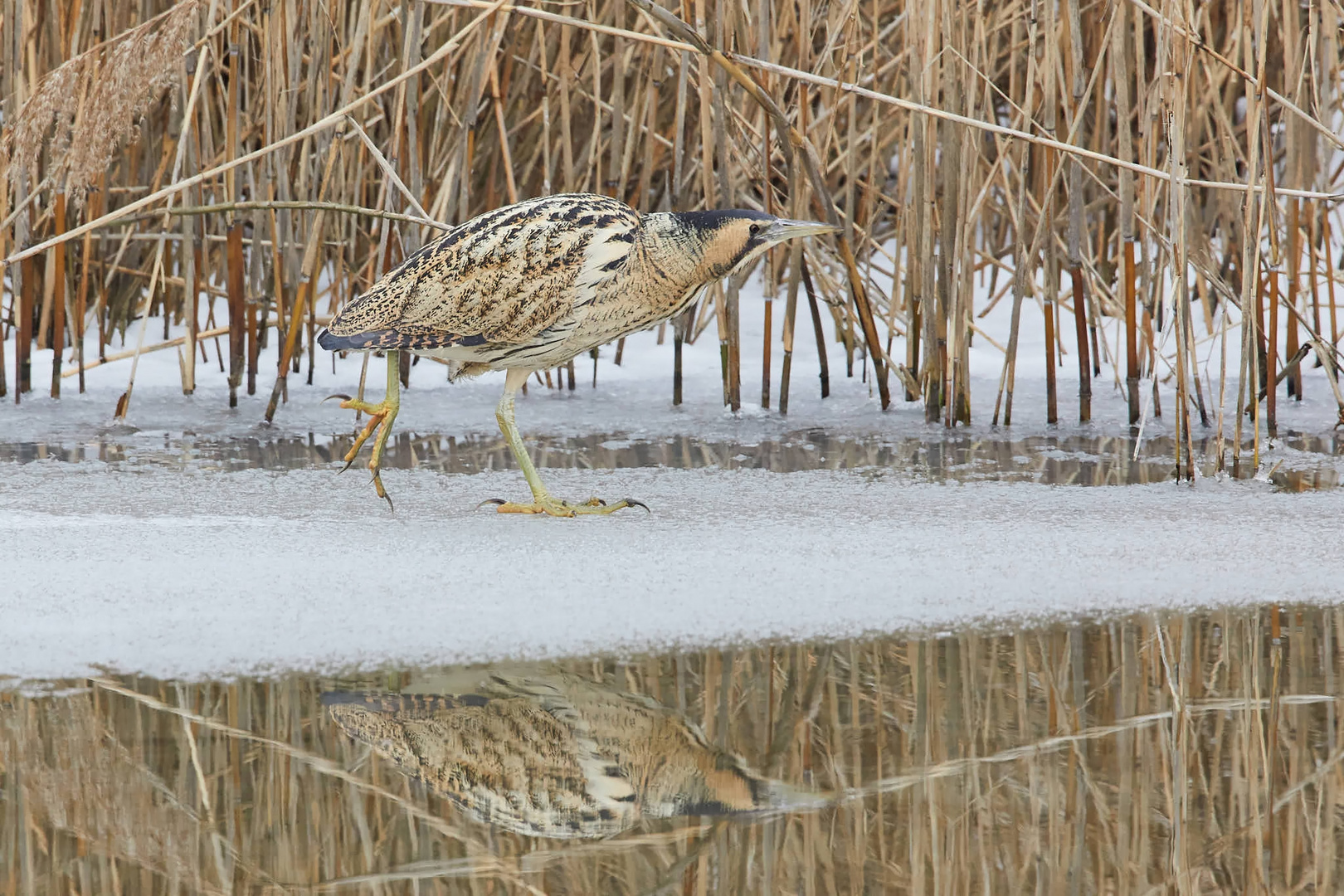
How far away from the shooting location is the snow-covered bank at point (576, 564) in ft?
8.80

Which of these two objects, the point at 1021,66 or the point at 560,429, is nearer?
the point at 560,429

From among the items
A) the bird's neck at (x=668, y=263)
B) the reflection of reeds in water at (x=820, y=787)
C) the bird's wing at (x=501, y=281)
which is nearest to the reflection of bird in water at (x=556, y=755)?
the reflection of reeds in water at (x=820, y=787)

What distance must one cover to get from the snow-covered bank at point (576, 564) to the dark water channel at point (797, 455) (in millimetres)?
310

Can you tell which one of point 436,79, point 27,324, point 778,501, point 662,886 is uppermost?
point 436,79

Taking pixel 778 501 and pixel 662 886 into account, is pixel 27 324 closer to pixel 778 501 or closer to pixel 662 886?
pixel 778 501

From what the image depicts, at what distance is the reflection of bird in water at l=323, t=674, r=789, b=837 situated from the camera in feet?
6.42

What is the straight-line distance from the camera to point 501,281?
3.85 metres

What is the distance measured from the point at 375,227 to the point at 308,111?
105cm

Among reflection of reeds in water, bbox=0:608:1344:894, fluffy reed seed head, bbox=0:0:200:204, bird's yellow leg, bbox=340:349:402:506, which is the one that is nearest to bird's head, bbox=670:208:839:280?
bird's yellow leg, bbox=340:349:402:506

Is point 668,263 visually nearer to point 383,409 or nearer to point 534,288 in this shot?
point 534,288

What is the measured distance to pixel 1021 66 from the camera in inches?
274

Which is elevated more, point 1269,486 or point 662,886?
point 1269,486

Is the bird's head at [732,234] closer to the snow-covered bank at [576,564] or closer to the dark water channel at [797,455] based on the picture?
the snow-covered bank at [576,564]

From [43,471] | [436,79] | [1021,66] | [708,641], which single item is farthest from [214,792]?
[1021,66]
